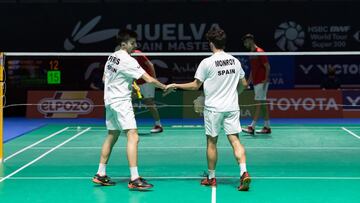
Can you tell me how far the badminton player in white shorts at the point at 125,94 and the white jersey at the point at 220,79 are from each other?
585 mm

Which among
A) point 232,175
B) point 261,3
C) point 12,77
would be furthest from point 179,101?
point 232,175

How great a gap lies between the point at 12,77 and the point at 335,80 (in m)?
10.2

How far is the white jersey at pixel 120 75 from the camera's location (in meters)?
7.05

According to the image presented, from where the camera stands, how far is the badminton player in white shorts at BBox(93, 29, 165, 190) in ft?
23.2

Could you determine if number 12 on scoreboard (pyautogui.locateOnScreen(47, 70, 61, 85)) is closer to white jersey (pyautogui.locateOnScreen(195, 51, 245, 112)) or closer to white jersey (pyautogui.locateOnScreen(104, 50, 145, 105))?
white jersey (pyautogui.locateOnScreen(104, 50, 145, 105))

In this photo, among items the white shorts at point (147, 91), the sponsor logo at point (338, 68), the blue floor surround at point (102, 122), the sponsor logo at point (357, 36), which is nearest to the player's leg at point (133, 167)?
the white shorts at point (147, 91)

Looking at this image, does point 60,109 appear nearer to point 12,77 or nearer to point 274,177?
point 12,77

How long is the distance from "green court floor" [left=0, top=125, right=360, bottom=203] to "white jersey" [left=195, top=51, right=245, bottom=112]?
105 centimetres

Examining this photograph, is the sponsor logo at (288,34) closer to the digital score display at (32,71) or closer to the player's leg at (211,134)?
the digital score display at (32,71)

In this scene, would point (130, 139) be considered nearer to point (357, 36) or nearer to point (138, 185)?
point (138, 185)

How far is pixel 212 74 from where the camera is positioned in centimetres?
703

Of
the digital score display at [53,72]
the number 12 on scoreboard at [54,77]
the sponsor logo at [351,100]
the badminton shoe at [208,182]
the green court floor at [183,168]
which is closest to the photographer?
the green court floor at [183,168]

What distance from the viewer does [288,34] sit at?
18469 mm

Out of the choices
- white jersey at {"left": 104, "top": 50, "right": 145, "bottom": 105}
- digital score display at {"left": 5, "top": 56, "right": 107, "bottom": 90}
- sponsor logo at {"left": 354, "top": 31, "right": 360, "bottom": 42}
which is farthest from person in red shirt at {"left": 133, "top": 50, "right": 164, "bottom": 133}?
sponsor logo at {"left": 354, "top": 31, "right": 360, "bottom": 42}
